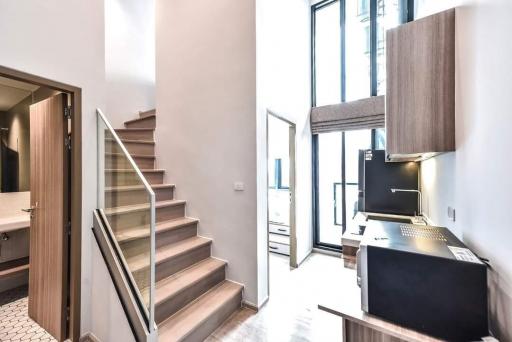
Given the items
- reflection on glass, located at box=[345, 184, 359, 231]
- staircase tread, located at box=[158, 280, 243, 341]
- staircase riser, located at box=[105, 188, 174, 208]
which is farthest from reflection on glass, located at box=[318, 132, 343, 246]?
staircase riser, located at box=[105, 188, 174, 208]

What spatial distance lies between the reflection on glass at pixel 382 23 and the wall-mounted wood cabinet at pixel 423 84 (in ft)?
7.47

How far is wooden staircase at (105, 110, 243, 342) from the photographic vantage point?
1829mm

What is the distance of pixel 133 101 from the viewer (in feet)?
14.1

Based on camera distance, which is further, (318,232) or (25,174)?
(318,232)

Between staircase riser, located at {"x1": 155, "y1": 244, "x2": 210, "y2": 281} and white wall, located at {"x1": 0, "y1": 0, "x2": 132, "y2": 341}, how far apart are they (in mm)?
480

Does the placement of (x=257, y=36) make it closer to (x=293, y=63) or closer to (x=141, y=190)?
(x=293, y=63)

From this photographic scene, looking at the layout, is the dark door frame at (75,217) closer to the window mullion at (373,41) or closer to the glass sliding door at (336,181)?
the glass sliding door at (336,181)

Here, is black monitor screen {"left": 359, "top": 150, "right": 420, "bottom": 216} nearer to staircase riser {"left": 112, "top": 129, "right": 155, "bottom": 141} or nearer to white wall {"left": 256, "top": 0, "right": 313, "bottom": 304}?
white wall {"left": 256, "top": 0, "right": 313, "bottom": 304}

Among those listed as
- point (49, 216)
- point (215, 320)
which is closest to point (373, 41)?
Result: point (215, 320)

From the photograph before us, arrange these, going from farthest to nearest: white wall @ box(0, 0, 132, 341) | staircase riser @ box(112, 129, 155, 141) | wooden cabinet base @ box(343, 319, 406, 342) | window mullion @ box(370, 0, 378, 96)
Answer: staircase riser @ box(112, 129, 155, 141), window mullion @ box(370, 0, 378, 96), white wall @ box(0, 0, 132, 341), wooden cabinet base @ box(343, 319, 406, 342)

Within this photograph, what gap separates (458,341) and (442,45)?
1625mm

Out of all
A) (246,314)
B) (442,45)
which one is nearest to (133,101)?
(246,314)

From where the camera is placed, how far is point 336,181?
161 inches

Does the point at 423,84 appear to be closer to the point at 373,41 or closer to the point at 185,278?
the point at 185,278
